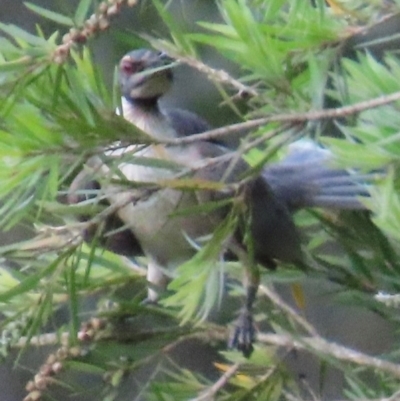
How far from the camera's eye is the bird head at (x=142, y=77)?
71 cm

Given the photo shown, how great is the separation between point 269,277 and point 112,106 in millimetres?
247

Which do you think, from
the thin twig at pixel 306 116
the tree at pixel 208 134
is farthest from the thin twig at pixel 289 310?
the thin twig at pixel 306 116

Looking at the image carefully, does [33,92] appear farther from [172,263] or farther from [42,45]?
[172,263]

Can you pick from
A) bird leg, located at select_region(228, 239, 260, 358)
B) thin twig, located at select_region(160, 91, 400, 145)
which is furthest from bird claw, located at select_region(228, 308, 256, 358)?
thin twig, located at select_region(160, 91, 400, 145)

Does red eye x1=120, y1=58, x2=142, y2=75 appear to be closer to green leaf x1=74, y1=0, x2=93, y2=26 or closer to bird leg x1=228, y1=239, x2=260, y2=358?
bird leg x1=228, y1=239, x2=260, y2=358

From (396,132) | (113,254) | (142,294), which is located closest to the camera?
(396,132)

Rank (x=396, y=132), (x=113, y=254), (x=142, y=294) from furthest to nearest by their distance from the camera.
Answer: (x=113, y=254), (x=142, y=294), (x=396, y=132)

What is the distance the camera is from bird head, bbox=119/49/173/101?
0.71 metres

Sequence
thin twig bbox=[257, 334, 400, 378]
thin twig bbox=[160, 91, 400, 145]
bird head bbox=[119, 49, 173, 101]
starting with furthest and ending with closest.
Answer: bird head bbox=[119, 49, 173, 101] → thin twig bbox=[257, 334, 400, 378] → thin twig bbox=[160, 91, 400, 145]

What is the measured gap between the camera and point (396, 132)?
0.36 metres

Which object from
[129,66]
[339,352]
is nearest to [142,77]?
[129,66]

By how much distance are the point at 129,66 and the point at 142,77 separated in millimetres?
13

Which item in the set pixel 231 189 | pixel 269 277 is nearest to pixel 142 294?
pixel 269 277

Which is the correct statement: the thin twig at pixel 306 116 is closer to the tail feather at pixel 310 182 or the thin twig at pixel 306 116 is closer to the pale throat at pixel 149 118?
the tail feather at pixel 310 182
